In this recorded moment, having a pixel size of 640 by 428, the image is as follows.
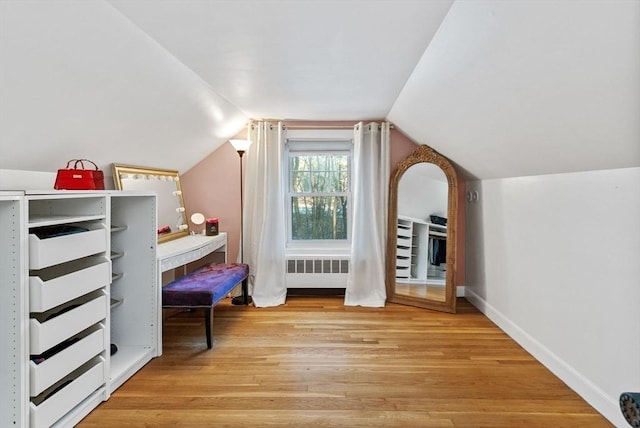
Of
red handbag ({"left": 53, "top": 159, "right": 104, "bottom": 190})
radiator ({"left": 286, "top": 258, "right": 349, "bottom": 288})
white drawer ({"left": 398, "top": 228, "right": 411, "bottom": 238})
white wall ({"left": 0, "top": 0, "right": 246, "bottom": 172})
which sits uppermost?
white wall ({"left": 0, "top": 0, "right": 246, "bottom": 172})

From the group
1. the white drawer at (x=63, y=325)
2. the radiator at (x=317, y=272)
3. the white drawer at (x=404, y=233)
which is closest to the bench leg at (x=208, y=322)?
the white drawer at (x=63, y=325)

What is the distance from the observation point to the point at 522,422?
182 centimetres

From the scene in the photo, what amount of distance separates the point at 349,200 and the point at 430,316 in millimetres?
1549

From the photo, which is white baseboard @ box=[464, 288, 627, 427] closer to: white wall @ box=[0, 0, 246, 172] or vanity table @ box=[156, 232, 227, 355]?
vanity table @ box=[156, 232, 227, 355]

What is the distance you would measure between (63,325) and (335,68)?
2.14 m

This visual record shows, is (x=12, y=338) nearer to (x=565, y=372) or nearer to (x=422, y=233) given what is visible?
(x=565, y=372)

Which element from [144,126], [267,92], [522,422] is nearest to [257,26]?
[267,92]

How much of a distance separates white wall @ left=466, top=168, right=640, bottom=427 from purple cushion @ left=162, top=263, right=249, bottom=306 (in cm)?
239

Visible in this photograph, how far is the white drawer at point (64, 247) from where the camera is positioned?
157 centimetres

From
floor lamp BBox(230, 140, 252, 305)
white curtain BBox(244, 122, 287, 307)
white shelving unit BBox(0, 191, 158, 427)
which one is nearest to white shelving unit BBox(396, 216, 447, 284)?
white curtain BBox(244, 122, 287, 307)

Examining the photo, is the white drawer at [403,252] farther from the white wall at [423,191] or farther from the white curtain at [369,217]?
the white wall at [423,191]

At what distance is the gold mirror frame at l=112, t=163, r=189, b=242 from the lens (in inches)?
110

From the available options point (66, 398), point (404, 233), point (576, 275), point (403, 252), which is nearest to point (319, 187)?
point (404, 233)

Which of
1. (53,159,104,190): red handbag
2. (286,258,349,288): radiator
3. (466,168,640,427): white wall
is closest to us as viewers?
(466,168,640,427): white wall
